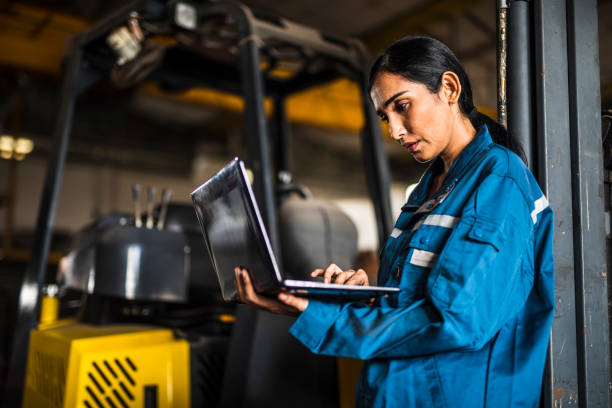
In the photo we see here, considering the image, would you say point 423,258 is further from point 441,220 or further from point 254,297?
point 254,297

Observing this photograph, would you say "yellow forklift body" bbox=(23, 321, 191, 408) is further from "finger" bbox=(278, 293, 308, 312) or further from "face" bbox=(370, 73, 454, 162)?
"face" bbox=(370, 73, 454, 162)

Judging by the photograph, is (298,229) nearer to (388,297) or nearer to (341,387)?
(341,387)

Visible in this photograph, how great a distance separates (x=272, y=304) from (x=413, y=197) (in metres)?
0.46

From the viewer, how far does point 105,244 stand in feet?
7.39

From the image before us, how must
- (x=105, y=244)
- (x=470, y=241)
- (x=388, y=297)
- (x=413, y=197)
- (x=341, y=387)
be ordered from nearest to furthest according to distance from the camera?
(x=470, y=241) < (x=388, y=297) < (x=413, y=197) < (x=341, y=387) < (x=105, y=244)

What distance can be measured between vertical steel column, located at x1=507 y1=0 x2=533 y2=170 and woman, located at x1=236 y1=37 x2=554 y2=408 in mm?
274

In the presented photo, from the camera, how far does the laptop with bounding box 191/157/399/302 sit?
96cm

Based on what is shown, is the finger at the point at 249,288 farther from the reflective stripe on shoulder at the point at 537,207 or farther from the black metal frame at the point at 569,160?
the black metal frame at the point at 569,160

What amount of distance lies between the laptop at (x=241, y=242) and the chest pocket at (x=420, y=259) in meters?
0.03

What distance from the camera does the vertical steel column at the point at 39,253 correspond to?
101 inches

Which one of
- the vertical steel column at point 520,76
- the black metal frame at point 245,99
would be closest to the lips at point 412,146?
the vertical steel column at point 520,76

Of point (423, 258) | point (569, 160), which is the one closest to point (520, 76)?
point (569, 160)

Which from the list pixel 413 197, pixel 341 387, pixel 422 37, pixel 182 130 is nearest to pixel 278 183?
pixel 341 387

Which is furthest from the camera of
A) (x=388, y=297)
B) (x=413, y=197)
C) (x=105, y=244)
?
(x=105, y=244)
